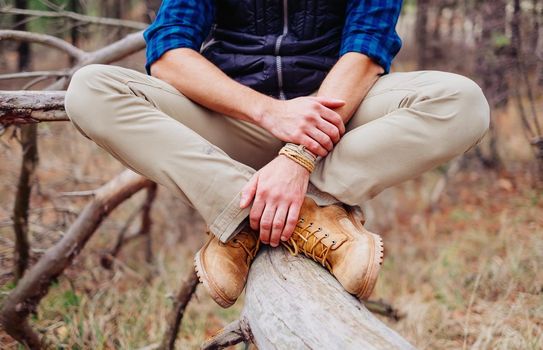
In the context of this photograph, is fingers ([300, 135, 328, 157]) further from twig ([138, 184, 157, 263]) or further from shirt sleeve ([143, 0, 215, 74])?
twig ([138, 184, 157, 263])

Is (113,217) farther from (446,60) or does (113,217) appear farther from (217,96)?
(446,60)

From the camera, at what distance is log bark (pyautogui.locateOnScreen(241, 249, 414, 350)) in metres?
1.22

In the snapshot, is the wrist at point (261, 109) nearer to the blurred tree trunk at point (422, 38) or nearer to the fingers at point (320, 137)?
the fingers at point (320, 137)

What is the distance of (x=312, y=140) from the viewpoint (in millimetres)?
1695

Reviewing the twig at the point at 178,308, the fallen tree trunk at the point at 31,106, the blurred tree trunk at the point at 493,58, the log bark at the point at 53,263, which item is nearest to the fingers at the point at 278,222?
the fallen tree trunk at the point at 31,106

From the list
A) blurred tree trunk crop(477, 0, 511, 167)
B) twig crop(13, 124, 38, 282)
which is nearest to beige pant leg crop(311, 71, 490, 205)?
twig crop(13, 124, 38, 282)

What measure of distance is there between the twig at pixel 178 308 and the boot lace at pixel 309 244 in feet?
3.48

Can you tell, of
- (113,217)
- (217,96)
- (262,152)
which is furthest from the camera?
(113,217)

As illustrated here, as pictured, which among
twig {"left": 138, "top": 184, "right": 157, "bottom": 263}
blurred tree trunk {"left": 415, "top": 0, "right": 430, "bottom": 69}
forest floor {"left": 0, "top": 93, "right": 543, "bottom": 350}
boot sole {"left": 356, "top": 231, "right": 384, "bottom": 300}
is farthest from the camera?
blurred tree trunk {"left": 415, "top": 0, "right": 430, "bottom": 69}

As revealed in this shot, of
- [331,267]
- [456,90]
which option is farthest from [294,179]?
[456,90]

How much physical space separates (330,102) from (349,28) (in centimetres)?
37

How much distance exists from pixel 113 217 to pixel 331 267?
12.1 feet

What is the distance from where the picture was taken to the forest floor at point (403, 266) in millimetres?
2762

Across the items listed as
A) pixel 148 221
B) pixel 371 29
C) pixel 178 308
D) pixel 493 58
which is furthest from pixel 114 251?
pixel 493 58
